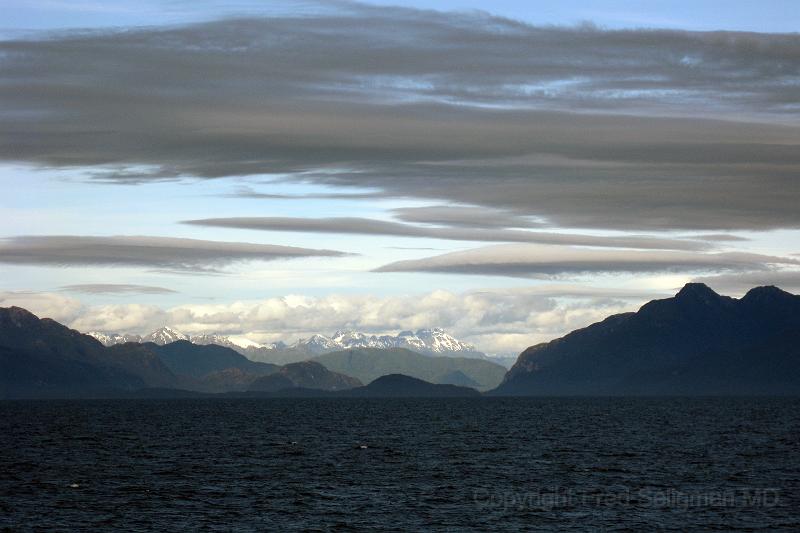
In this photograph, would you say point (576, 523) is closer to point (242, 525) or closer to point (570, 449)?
point (242, 525)

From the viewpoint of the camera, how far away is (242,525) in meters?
85.7

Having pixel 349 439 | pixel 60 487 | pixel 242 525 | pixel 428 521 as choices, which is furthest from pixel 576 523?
pixel 349 439

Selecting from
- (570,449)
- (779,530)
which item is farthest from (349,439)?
(779,530)

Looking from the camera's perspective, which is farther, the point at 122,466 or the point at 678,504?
the point at 122,466

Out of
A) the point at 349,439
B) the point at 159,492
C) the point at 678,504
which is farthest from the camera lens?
the point at 349,439

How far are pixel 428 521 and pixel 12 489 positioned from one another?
4464 centimetres

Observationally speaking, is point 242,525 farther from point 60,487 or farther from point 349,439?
point 349,439

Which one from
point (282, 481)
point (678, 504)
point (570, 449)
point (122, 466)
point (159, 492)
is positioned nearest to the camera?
point (678, 504)

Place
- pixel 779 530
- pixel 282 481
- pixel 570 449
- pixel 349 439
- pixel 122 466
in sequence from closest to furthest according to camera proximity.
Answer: pixel 779 530
pixel 282 481
pixel 122 466
pixel 570 449
pixel 349 439

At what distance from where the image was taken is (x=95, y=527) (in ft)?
279

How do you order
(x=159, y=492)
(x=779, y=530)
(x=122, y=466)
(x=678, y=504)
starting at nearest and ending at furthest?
(x=779, y=530) < (x=678, y=504) < (x=159, y=492) < (x=122, y=466)

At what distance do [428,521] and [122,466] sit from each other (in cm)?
5821

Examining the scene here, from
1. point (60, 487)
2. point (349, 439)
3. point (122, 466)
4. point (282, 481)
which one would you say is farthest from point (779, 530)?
point (349, 439)

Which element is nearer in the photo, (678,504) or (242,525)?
(242,525)
